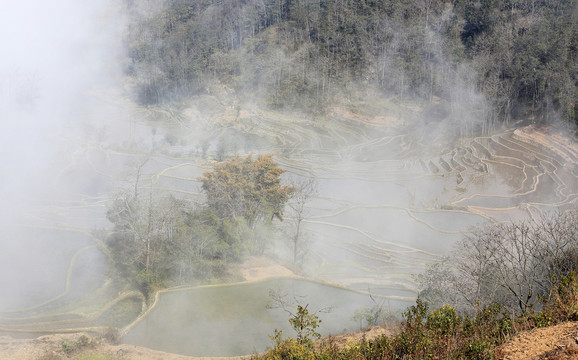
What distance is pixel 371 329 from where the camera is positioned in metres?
12.1

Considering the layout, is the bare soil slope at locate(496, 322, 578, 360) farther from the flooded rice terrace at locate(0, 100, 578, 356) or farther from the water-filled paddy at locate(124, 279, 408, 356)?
the water-filled paddy at locate(124, 279, 408, 356)

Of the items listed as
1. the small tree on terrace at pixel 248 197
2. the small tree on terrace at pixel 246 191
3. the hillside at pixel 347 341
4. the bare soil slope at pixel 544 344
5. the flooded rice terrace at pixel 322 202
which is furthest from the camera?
the small tree on terrace at pixel 246 191

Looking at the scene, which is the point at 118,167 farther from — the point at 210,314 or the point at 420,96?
the point at 420,96

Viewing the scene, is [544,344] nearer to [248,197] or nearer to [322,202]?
[248,197]

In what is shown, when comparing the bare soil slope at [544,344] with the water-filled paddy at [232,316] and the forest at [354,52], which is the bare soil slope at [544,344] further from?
the forest at [354,52]

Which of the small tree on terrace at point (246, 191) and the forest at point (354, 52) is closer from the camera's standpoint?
the small tree on terrace at point (246, 191)

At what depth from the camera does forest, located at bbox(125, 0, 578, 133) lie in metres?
43.1

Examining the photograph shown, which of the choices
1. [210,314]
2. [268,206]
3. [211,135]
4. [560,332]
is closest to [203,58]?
[211,135]

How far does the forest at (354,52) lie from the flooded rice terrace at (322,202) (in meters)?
5.18

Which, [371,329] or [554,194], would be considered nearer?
[371,329]

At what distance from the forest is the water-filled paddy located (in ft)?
97.8

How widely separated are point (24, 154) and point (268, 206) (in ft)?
30.7

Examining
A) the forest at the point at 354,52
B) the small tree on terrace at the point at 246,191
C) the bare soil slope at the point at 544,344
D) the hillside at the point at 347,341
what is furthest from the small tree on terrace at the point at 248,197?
the forest at the point at 354,52

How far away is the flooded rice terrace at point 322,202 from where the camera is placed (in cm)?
1433
